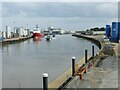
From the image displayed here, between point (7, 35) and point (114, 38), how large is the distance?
60223 mm

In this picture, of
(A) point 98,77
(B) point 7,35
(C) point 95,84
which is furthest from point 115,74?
(B) point 7,35

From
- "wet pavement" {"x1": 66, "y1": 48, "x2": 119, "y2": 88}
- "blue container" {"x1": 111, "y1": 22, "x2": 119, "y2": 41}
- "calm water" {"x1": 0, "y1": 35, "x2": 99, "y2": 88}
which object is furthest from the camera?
"blue container" {"x1": 111, "y1": 22, "x2": 119, "y2": 41}

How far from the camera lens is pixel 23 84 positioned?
15.3 meters

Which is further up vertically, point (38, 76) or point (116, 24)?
point (116, 24)

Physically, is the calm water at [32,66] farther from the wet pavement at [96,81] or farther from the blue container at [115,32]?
the blue container at [115,32]

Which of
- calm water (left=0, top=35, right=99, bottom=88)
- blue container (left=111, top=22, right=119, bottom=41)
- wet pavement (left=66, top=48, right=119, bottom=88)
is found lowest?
calm water (left=0, top=35, right=99, bottom=88)

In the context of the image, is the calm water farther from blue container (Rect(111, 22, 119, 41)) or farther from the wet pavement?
blue container (Rect(111, 22, 119, 41))

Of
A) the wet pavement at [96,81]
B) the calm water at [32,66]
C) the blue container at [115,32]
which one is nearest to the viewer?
the wet pavement at [96,81]

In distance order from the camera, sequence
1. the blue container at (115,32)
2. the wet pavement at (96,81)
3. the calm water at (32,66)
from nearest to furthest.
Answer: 1. the wet pavement at (96,81)
2. the calm water at (32,66)
3. the blue container at (115,32)

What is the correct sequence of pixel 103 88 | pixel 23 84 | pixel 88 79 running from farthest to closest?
1. pixel 23 84
2. pixel 88 79
3. pixel 103 88

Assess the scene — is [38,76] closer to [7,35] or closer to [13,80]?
[13,80]

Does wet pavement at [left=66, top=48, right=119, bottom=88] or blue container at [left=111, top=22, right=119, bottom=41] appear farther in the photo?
blue container at [left=111, top=22, right=119, bottom=41]

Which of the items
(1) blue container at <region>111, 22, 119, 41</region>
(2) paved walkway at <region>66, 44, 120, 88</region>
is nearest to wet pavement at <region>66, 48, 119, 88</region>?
(2) paved walkway at <region>66, 44, 120, 88</region>

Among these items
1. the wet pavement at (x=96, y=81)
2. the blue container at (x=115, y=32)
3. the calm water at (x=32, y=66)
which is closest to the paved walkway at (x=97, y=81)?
the wet pavement at (x=96, y=81)
